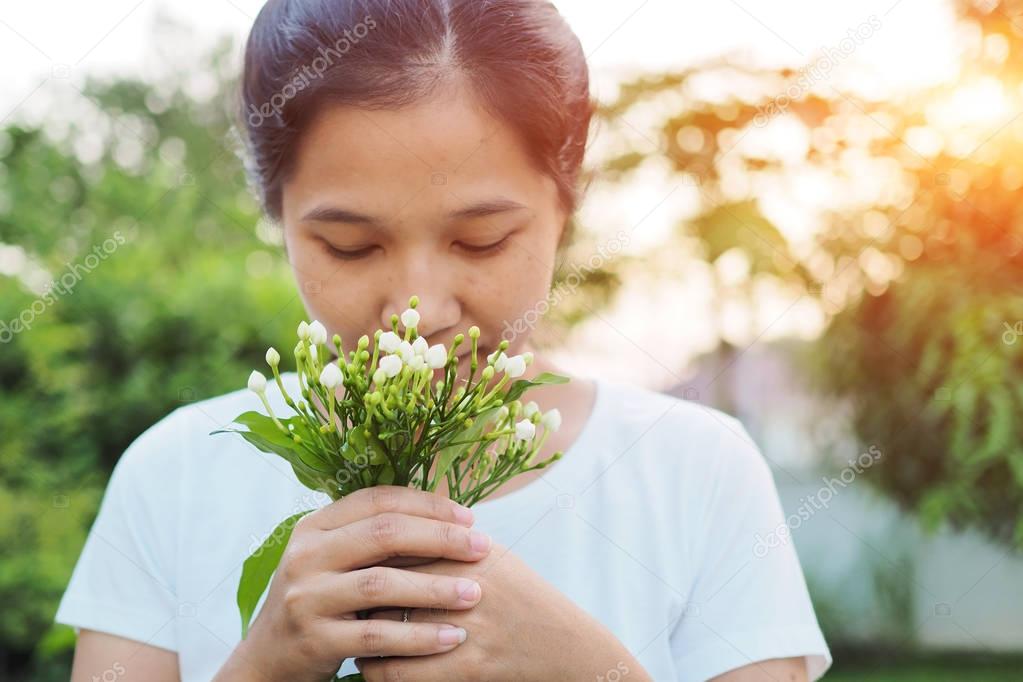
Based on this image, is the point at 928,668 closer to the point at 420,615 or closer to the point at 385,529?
the point at 420,615

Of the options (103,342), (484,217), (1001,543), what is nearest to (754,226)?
(1001,543)

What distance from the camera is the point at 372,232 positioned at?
1613 mm

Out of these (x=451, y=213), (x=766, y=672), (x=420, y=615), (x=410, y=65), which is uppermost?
(x=410, y=65)

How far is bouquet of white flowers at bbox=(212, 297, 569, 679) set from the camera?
128cm

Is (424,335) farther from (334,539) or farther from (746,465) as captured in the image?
(746,465)

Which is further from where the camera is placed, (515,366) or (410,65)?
(410,65)

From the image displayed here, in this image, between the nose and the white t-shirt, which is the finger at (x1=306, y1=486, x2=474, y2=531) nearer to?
the nose

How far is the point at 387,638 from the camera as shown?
4.37 feet

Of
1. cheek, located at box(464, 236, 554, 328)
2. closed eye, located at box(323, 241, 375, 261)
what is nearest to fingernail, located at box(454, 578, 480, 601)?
cheek, located at box(464, 236, 554, 328)

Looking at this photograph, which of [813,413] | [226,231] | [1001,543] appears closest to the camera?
[1001,543]

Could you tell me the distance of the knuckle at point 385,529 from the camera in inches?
52.8

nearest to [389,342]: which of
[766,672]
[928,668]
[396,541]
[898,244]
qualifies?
[396,541]

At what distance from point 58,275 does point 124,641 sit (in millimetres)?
3022

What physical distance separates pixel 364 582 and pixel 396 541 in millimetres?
75
